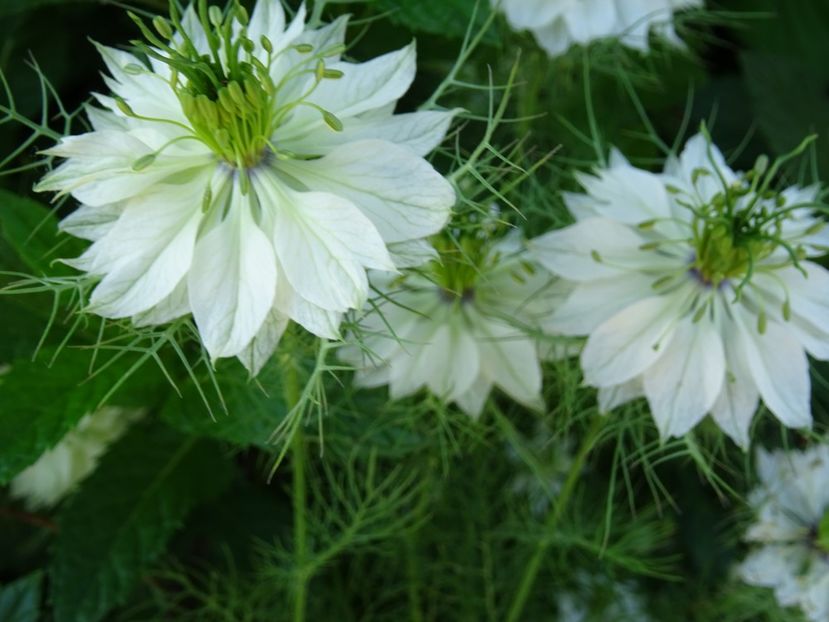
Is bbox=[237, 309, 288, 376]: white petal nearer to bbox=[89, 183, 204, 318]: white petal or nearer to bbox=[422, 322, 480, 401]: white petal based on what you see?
bbox=[89, 183, 204, 318]: white petal

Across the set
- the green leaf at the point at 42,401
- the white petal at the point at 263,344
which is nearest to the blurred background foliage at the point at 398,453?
the green leaf at the point at 42,401

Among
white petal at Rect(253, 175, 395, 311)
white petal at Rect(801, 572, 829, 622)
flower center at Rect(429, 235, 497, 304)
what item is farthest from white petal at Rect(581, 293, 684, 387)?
white petal at Rect(801, 572, 829, 622)

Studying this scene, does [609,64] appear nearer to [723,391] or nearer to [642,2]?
[642,2]

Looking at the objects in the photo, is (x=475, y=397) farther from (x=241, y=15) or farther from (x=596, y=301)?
(x=241, y=15)

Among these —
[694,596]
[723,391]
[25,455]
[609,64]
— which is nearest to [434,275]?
[723,391]

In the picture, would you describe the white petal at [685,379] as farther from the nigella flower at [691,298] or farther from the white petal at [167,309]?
the white petal at [167,309]
